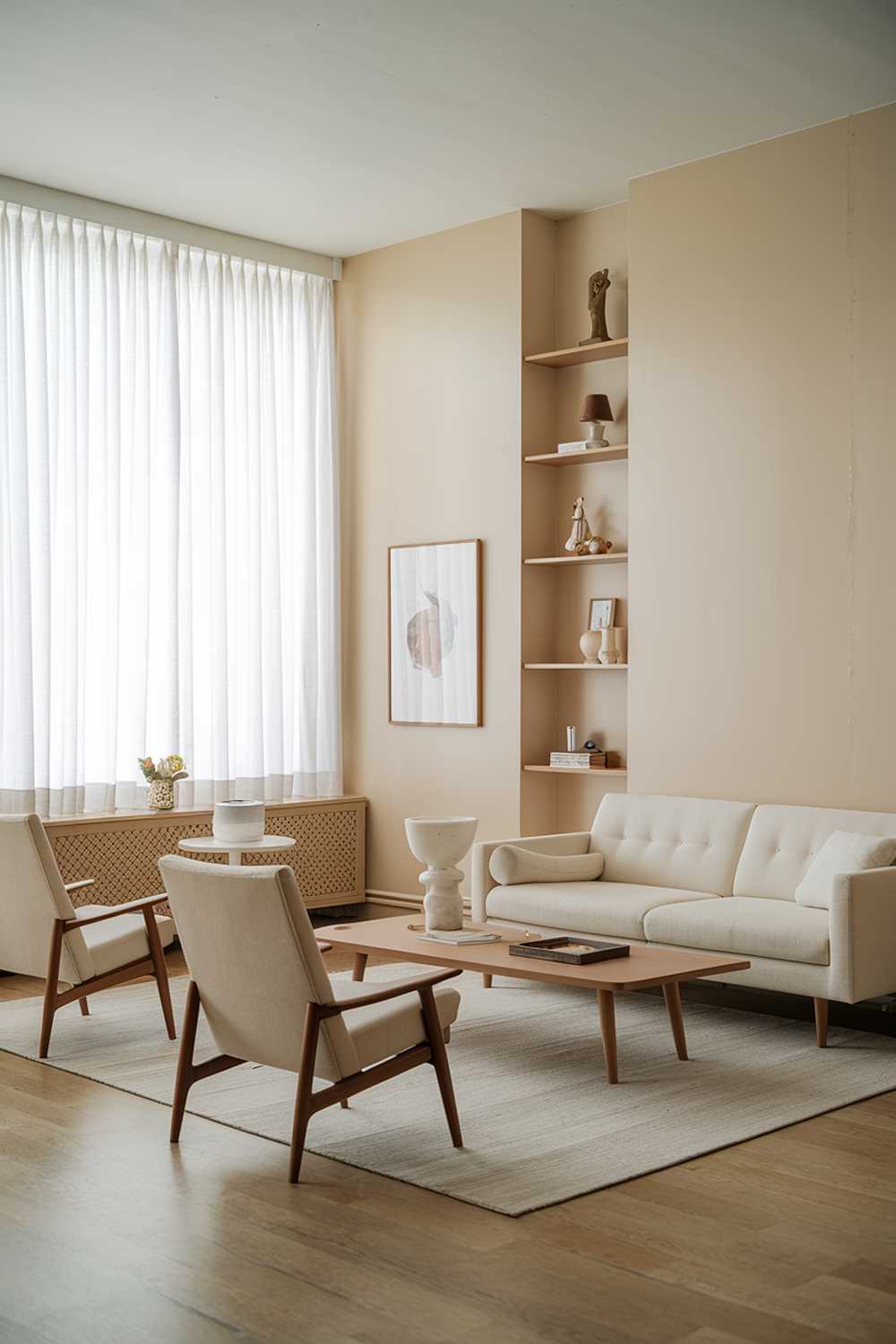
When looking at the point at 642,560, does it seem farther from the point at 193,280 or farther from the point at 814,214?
the point at 193,280

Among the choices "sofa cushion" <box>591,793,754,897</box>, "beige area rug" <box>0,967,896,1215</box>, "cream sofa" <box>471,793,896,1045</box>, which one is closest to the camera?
"beige area rug" <box>0,967,896,1215</box>

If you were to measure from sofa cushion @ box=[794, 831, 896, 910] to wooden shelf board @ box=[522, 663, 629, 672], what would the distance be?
165 cm

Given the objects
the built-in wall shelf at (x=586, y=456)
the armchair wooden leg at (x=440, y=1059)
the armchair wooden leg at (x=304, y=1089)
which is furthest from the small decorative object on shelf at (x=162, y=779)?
the armchair wooden leg at (x=304, y=1089)

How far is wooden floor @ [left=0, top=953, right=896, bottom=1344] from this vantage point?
2.88 meters

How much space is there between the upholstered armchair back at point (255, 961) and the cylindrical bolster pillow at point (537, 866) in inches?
91.9

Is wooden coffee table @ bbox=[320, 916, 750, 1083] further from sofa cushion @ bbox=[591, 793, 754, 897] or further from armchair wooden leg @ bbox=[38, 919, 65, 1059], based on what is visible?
armchair wooden leg @ bbox=[38, 919, 65, 1059]

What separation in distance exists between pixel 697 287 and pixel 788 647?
1.75 meters

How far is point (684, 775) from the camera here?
6.67 meters

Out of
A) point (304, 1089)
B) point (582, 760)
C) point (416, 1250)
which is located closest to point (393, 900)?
point (582, 760)

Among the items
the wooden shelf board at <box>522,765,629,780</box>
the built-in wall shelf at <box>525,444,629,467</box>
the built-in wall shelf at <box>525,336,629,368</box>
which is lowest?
the wooden shelf board at <box>522,765,629,780</box>

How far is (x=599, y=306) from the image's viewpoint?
7.17 meters

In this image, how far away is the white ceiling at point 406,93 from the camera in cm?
515

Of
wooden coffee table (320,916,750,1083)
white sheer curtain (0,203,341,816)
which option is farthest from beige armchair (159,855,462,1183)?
white sheer curtain (0,203,341,816)

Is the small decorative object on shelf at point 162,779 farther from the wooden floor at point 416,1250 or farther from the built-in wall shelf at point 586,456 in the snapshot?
the wooden floor at point 416,1250
